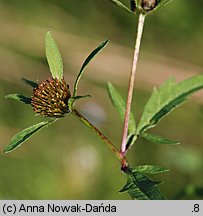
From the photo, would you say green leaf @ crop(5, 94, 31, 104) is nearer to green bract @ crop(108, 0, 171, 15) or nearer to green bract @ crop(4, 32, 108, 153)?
green bract @ crop(4, 32, 108, 153)

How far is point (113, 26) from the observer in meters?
3.21

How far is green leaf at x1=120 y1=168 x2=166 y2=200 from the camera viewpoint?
1.30 metres

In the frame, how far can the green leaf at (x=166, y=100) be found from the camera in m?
1.63

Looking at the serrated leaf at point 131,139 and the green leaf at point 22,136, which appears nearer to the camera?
the green leaf at point 22,136

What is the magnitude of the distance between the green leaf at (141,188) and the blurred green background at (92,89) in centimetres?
92

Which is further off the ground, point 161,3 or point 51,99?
point 161,3

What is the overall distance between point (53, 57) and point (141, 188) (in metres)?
0.46

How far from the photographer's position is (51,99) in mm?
1456

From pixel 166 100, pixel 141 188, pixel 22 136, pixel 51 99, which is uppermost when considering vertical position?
pixel 166 100

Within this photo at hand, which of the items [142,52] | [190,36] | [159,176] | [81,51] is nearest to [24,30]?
[81,51]

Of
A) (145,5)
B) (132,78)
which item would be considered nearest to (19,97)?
(132,78)

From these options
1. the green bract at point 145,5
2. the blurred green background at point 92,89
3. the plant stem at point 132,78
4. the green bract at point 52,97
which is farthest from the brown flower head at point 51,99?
the blurred green background at point 92,89

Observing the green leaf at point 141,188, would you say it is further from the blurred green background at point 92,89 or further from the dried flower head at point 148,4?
the blurred green background at point 92,89

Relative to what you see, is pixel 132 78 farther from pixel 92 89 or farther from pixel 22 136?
pixel 92 89
